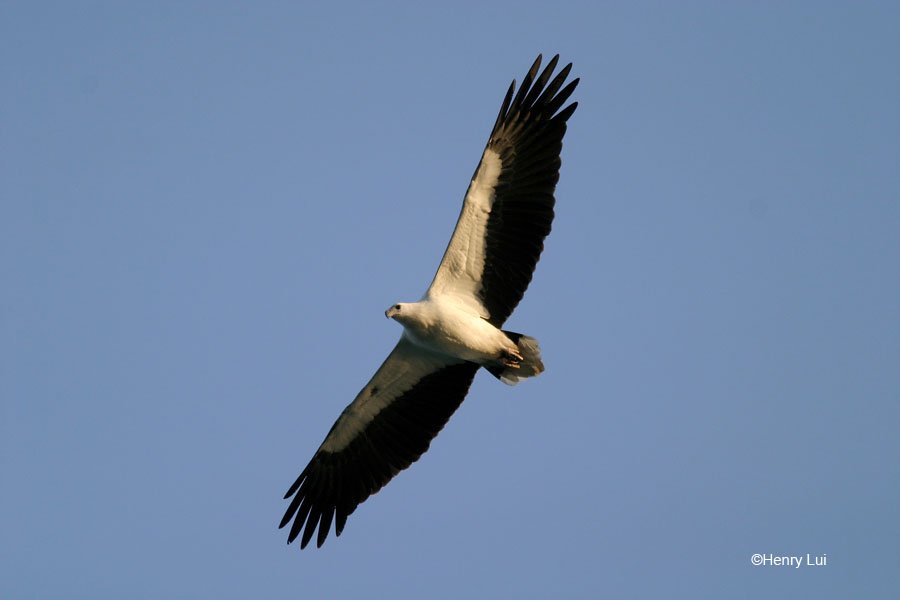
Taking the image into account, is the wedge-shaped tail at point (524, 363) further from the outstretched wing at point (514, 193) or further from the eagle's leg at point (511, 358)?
the outstretched wing at point (514, 193)

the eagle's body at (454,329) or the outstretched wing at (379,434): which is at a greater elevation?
the eagle's body at (454,329)

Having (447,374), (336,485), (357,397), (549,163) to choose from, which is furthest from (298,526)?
(549,163)

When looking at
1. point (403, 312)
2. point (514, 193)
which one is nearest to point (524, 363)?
point (403, 312)

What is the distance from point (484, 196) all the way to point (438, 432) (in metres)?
3.20

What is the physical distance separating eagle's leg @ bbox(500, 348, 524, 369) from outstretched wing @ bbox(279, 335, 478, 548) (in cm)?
79

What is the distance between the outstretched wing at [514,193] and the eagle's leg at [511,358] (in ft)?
Answer: 2.31

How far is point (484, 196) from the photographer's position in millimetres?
13930

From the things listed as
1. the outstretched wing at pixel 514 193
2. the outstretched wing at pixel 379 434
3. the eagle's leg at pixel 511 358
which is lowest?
the outstretched wing at pixel 379 434

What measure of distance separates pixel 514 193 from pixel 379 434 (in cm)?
370

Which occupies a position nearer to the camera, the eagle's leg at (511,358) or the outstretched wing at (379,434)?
the eagle's leg at (511,358)

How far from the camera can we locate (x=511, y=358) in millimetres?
13977

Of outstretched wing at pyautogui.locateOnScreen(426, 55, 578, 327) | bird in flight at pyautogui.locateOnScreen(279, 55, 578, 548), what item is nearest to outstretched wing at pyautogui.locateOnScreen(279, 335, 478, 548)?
bird in flight at pyautogui.locateOnScreen(279, 55, 578, 548)

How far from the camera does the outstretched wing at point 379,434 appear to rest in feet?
48.6

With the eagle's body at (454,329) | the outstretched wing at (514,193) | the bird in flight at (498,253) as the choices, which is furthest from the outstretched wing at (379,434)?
the outstretched wing at (514,193)
